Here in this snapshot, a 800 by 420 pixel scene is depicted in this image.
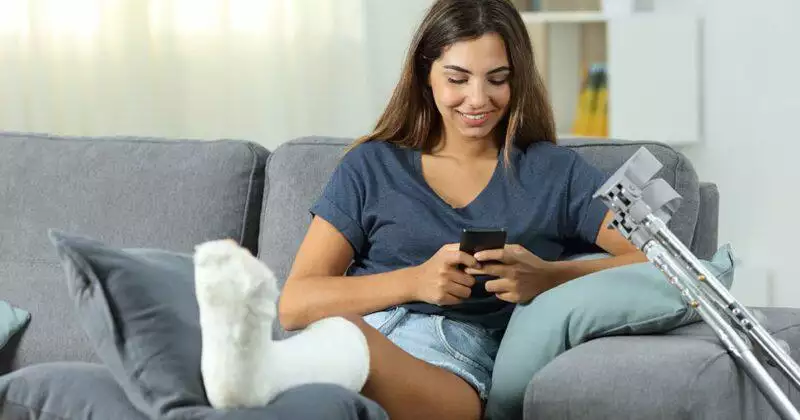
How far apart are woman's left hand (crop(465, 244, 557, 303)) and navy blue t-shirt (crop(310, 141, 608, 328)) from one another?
0.37ft

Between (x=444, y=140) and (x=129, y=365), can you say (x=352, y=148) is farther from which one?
(x=129, y=365)

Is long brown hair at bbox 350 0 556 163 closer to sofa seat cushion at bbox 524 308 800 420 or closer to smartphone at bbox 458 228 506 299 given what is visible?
smartphone at bbox 458 228 506 299

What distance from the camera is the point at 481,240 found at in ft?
5.75

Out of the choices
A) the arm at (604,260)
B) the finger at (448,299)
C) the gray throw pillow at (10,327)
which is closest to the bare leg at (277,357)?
the finger at (448,299)

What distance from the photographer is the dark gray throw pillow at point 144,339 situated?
1.42 meters

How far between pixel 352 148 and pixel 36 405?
0.82 m

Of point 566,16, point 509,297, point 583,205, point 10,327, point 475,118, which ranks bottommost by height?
point 10,327

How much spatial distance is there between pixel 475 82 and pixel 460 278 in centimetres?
36

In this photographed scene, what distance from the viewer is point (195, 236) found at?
229 centimetres

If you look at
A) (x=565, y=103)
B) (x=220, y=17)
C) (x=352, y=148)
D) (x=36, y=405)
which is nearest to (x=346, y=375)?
(x=36, y=405)

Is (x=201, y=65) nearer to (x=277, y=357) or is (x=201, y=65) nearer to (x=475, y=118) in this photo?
(x=475, y=118)

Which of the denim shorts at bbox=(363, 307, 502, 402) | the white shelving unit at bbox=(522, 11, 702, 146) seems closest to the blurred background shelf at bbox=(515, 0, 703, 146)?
the white shelving unit at bbox=(522, 11, 702, 146)

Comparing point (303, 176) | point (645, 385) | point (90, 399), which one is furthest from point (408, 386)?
point (303, 176)

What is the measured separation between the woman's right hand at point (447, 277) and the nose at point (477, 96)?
10.9 inches
